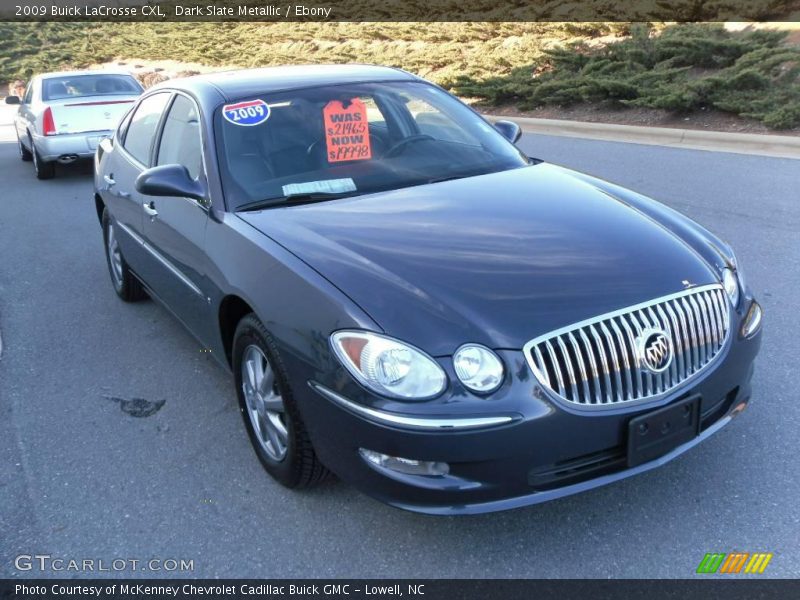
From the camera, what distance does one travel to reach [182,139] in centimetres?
438

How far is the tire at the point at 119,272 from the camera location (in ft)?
18.7

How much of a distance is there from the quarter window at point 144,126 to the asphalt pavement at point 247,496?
45.7 inches

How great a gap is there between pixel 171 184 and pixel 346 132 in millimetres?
911

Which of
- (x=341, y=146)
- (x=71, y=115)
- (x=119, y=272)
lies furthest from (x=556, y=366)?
(x=71, y=115)

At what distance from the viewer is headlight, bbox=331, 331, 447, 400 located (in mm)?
2604

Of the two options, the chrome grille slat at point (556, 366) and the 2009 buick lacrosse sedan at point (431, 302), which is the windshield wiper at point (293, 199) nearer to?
the 2009 buick lacrosse sedan at point (431, 302)

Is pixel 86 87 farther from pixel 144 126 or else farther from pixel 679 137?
pixel 679 137

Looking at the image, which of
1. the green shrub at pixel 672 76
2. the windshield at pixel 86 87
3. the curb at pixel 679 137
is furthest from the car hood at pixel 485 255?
the windshield at pixel 86 87

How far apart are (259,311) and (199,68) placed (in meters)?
30.2

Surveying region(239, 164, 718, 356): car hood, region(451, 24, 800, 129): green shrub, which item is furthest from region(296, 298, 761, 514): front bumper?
region(451, 24, 800, 129): green shrub

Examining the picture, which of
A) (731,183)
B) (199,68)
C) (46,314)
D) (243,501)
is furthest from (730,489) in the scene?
(199,68)

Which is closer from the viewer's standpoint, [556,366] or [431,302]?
[556,366]

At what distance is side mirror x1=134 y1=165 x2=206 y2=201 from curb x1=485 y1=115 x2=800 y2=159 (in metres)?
8.29

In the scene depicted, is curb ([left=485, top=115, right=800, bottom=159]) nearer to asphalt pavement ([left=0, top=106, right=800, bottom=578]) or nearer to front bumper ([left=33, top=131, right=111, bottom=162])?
asphalt pavement ([left=0, top=106, right=800, bottom=578])
